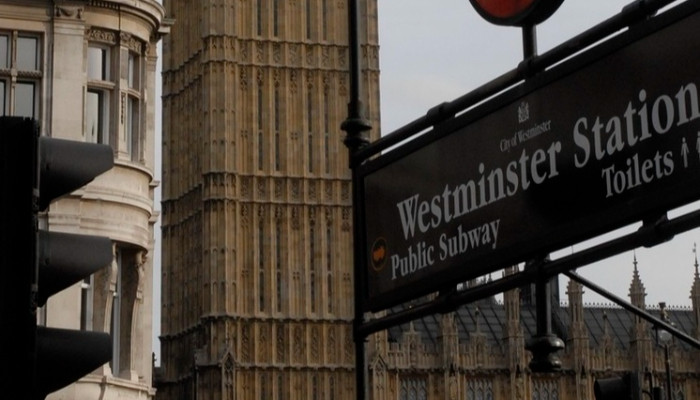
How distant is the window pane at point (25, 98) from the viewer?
763 inches

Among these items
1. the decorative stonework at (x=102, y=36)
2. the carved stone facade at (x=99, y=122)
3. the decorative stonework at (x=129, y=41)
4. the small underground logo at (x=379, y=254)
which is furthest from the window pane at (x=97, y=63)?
the small underground logo at (x=379, y=254)

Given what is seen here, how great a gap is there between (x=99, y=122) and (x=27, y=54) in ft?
4.25

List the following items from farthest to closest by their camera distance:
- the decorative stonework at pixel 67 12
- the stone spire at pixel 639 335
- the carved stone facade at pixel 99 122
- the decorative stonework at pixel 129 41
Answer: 1. the stone spire at pixel 639 335
2. the decorative stonework at pixel 129 41
3. the decorative stonework at pixel 67 12
4. the carved stone facade at pixel 99 122

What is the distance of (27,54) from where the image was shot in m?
Result: 19.5

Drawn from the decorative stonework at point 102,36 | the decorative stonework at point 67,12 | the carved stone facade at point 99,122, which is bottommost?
the carved stone facade at point 99,122

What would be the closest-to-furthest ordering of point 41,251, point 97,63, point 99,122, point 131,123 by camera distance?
point 41,251 < point 97,63 < point 99,122 < point 131,123

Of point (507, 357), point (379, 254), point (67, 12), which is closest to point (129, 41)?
point (67, 12)

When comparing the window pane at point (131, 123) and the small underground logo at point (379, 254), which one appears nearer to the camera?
the small underground logo at point (379, 254)

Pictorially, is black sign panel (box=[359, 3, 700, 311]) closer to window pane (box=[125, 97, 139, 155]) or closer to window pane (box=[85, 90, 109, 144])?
window pane (box=[85, 90, 109, 144])

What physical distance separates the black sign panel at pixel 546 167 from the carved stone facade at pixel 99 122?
13911 millimetres

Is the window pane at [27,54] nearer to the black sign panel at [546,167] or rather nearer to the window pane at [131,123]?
the window pane at [131,123]

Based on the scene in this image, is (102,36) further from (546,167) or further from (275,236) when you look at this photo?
(275,236)

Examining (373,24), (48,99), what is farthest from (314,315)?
(48,99)

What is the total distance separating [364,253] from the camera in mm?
5363
